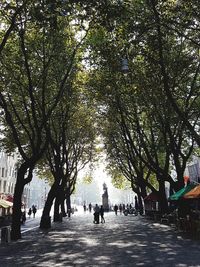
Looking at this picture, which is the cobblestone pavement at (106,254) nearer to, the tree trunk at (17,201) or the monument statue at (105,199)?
the tree trunk at (17,201)

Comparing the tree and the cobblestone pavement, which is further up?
the tree

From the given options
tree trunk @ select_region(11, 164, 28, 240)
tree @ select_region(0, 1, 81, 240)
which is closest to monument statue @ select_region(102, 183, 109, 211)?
tree @ select_region(0, 1, 81, 240)

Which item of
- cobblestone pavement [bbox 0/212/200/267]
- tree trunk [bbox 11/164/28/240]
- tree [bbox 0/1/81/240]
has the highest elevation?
tree [bbox 0/1/81/240]

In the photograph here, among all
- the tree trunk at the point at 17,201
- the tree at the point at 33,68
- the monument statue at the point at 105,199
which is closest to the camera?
the tree at the point at 33,68

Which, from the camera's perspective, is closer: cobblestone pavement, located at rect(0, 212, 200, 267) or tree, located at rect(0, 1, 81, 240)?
cobblestone pavement, located at rect(0, 212, 200, 267)

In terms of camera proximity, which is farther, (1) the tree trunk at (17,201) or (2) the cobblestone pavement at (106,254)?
(1) the tree trunk at (17,201)

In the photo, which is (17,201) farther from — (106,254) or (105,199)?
(105,199)

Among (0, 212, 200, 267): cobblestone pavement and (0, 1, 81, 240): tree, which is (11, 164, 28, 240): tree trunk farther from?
(0, 212, 200, 267): cobblestone pavement

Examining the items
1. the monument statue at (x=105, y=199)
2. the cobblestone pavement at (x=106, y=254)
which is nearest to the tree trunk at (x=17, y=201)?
the cobblestone pavement at (x=106, y=254)

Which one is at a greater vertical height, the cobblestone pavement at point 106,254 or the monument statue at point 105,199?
the monument statue at point 105,199

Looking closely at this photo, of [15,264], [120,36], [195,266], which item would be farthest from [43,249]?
[120,36]

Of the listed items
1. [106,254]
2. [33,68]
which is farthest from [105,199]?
[106,254]

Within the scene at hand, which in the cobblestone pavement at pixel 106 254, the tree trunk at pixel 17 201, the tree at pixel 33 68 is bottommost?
the cobblestone pavement at pixel 106 254

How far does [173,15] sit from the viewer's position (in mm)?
16094
